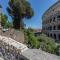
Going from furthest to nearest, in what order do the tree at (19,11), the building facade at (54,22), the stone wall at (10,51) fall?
the building facade at (54,22)
the tree at (19,11)
the stone wall at (10,51)

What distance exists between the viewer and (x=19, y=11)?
20.3m

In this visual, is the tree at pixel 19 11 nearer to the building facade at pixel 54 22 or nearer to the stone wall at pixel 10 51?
the stone wall at pixel 10 51

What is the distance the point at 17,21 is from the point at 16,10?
187 centimetres

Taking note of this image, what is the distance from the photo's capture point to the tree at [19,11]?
789 inches

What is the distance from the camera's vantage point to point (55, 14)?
3888 centimetres

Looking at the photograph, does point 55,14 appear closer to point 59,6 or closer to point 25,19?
point 59,6

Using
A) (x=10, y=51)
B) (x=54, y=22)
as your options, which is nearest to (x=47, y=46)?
(x=10, y=51)

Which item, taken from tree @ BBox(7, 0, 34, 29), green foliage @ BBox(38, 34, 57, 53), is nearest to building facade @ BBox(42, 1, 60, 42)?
tree @ BBox(7, 0, 34, 29)

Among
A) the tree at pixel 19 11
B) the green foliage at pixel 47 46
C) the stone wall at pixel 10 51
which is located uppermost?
the tree at pixel 19 11

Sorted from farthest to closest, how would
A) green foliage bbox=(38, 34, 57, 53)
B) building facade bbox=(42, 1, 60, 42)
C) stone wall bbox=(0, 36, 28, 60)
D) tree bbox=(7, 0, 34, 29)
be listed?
building facade bbox=(42, 1, 60, 42) < tree bbox=(7, 0, 34, 29) < green foliage bbox=(38, 34, 57, 53) < stone wall bbox=(0, 36, 28, 60)

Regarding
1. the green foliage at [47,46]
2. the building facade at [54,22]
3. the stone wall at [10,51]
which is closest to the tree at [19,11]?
the green foliage at [47,46]

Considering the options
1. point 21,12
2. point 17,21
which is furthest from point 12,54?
point 17,21

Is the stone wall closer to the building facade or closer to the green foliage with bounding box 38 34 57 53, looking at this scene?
the green foliage with bounding box 38 34 57 53

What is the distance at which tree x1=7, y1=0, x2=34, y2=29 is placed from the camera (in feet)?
65.7
